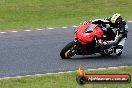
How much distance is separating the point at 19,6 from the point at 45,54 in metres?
11.9

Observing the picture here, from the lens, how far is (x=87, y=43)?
13008 mm

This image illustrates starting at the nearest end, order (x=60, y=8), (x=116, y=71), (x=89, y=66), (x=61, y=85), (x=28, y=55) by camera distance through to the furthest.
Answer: (x=61, y=85) → (x=116, y=71) → (x=89, y=66) → (x=28, y=55) → (x=60, y=8)

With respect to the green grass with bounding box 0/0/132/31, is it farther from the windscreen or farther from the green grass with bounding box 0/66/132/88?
the green grass with bounding box 0/66/132/88

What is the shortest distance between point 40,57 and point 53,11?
37.6ft

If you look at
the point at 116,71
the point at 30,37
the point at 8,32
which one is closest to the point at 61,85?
the point at 116,71

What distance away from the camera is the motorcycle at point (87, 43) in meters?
13.0

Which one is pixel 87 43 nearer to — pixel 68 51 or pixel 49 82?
pixel 68 51

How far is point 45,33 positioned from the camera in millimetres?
18000

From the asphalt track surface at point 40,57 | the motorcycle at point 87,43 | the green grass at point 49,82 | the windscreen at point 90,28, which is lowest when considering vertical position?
the asphalt track surface at point 40,57

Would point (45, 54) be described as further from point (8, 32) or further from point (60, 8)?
point (60, 8)

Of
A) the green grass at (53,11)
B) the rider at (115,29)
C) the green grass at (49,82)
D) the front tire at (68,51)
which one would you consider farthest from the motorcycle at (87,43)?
the green grass at (53,11)

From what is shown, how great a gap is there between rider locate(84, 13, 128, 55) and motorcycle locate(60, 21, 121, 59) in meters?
0.14

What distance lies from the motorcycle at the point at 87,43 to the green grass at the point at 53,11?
660 centimetres

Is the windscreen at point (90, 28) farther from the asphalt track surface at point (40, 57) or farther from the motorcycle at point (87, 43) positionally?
the asphalt track surface at point (40, 57)
